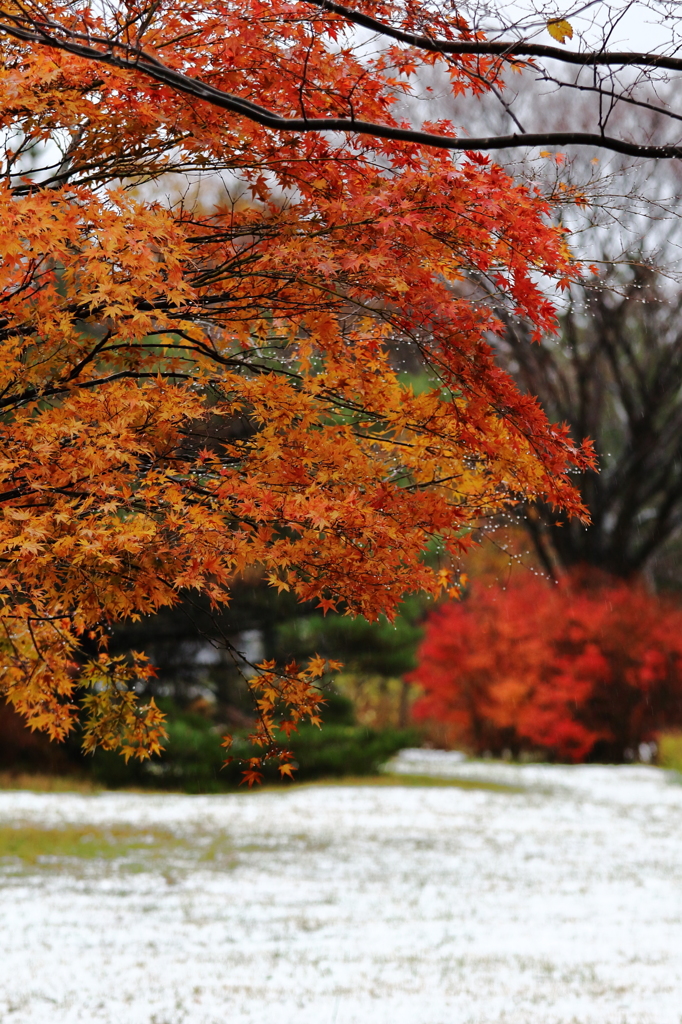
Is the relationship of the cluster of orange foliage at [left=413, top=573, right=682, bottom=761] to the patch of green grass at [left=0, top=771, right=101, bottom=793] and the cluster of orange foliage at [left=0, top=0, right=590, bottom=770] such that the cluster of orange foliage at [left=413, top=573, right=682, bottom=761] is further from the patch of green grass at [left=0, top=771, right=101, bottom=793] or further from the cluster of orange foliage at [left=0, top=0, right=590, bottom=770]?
the cluster of orange foliage at [left=0, top=0, right=590, bottom=770]

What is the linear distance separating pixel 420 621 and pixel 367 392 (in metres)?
24.2

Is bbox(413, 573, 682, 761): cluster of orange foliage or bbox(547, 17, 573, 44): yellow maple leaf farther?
bbox(413, 573, 682, 761): cluster of orange foliage

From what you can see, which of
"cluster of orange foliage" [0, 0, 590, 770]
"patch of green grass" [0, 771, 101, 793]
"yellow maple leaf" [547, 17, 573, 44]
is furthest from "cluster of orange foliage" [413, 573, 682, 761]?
"yellow maple leaf" [547, 17, 573, 44]

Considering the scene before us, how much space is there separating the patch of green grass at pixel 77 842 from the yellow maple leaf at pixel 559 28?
1010cm

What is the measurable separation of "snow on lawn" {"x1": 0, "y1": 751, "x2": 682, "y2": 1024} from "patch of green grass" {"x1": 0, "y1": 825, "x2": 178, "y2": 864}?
5cm

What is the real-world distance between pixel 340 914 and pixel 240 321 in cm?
570

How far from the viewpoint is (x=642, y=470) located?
71.7 ft

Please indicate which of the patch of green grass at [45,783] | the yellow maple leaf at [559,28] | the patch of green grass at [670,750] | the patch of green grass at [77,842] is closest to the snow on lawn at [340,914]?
the patch of green grass at [77,842]

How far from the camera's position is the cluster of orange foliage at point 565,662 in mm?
21547

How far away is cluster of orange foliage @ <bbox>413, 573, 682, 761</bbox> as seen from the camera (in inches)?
848

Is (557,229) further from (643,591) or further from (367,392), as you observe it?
(643,591)

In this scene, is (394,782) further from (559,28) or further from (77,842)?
(559,28)

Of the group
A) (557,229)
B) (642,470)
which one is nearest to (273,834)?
(557,229)

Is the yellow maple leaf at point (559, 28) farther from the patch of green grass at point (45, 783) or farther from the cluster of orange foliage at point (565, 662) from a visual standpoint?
the cluster of orange foliage at point (565, 662)
